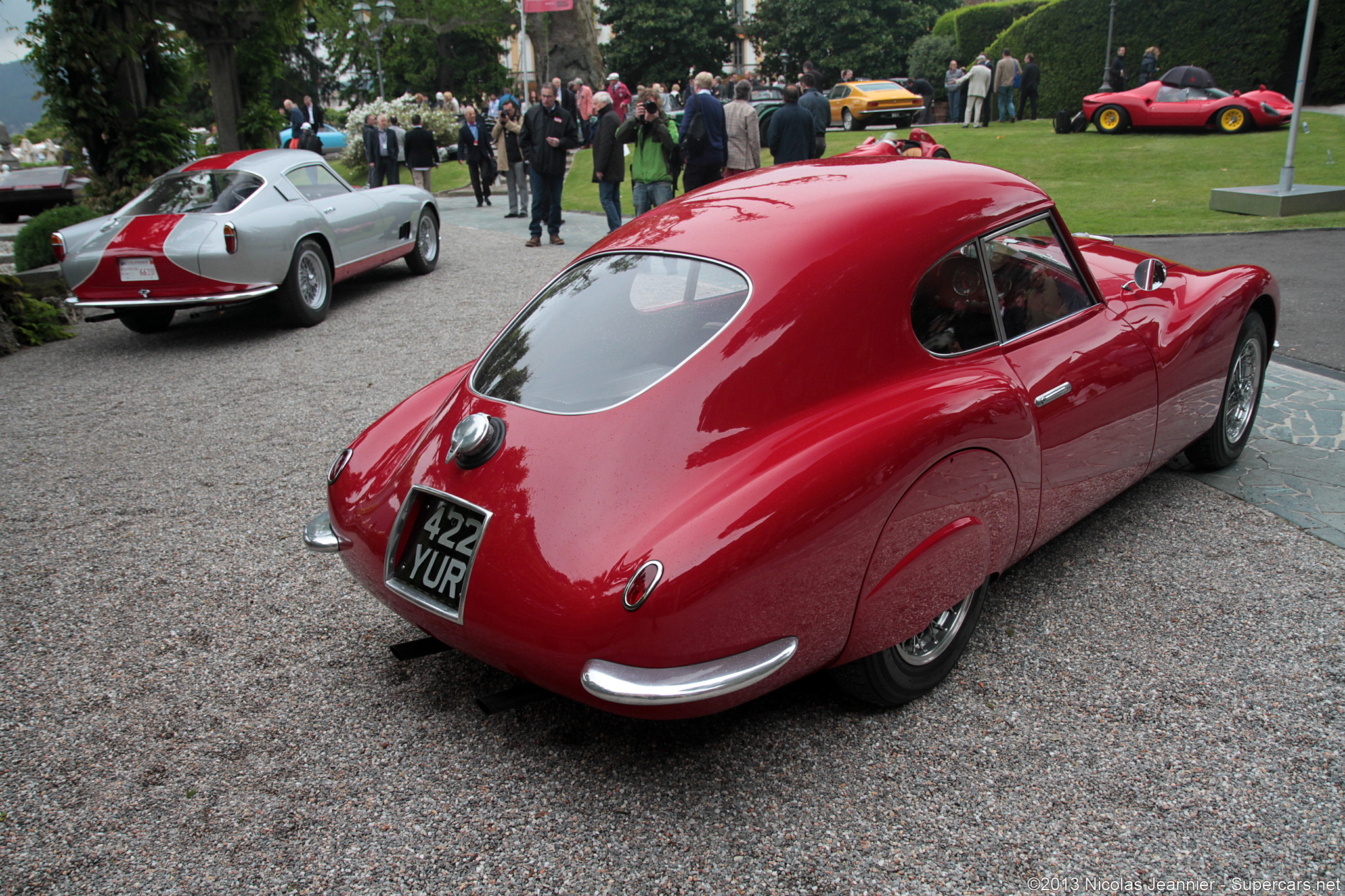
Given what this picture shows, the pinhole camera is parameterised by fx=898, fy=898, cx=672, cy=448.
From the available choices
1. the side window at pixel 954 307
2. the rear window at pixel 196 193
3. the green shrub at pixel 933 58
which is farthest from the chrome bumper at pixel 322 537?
the green shrub at pixel 933 58

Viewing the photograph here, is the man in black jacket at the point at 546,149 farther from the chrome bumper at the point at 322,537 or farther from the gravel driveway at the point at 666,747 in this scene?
the chrome bumper at the point at 322,537

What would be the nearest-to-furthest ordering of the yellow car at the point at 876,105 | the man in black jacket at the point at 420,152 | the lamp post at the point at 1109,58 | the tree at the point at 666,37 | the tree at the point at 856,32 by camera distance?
the man in black jacket at the point at 420,152 → the lamp post at the point at 1109,58 → the yellow car at the point at 876,105 → the tree at the point at 856,32 → the tree at the point at 666,37

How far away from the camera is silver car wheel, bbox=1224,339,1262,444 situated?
4145 millimetres

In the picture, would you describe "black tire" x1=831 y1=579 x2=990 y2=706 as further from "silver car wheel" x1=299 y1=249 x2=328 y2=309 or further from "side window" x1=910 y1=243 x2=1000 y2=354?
"silver car wheel" x1=299 y1=249 x2=328 y2=309

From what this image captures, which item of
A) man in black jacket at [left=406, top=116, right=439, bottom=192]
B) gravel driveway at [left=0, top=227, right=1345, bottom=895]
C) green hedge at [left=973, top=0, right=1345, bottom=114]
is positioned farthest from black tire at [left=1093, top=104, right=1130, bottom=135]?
gravel driveway at [left=0, top=227, right=1345, bottom=895]

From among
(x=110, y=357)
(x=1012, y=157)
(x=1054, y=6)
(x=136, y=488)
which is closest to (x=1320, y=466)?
(x=136, y=488)

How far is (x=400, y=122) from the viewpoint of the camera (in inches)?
923

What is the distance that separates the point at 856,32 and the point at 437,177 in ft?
91.4

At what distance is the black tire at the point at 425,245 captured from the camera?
10.3 m

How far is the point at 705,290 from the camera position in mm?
2623

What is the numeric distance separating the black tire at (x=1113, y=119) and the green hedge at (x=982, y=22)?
1385cm

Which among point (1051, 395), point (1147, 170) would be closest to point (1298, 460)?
point (1051, 395)

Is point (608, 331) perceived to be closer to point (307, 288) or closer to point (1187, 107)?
point (307, 288)

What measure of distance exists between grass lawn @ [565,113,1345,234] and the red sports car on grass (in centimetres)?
686
